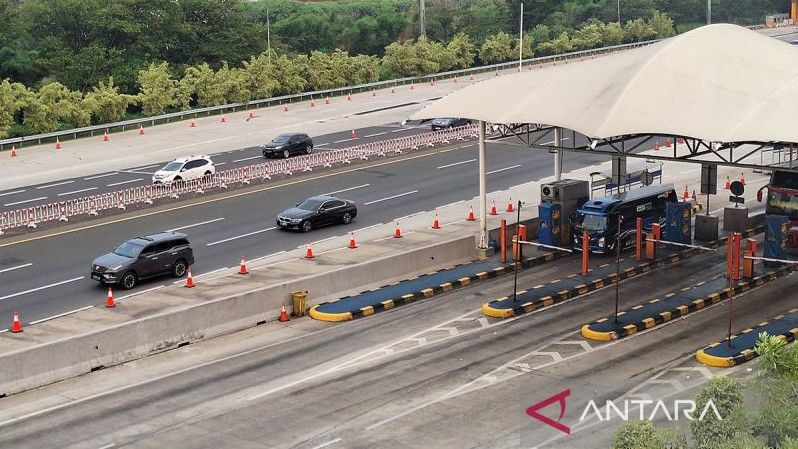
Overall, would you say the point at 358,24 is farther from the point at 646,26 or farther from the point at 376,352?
the point at 376,352

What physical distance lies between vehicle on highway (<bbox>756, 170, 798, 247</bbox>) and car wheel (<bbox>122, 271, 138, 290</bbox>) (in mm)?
22266

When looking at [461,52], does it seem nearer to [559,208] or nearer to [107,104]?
[107,104]

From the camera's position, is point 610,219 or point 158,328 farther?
point 610,219

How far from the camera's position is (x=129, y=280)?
1647 inches

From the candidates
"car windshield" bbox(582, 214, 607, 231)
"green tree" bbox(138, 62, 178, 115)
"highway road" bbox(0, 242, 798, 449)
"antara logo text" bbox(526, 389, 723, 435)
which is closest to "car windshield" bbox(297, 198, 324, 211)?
"car windshield" bbox(582, 214, 607, 231)

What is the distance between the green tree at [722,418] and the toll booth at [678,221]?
25.4 m

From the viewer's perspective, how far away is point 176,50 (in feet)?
335

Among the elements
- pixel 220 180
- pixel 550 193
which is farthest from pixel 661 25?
pixel 550 193

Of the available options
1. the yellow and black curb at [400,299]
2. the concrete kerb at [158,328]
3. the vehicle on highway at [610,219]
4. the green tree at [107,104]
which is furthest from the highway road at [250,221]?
the green tree at [107,104]

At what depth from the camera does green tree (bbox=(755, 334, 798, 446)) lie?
19.4m

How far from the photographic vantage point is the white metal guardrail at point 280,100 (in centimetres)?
7562

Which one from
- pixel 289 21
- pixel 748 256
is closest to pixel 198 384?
pixel 748 256

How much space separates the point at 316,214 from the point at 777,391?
108ft

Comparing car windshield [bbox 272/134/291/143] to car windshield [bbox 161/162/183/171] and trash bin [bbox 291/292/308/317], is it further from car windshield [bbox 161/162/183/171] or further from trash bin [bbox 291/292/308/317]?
trash bin [bbox 291/292/308/317]
